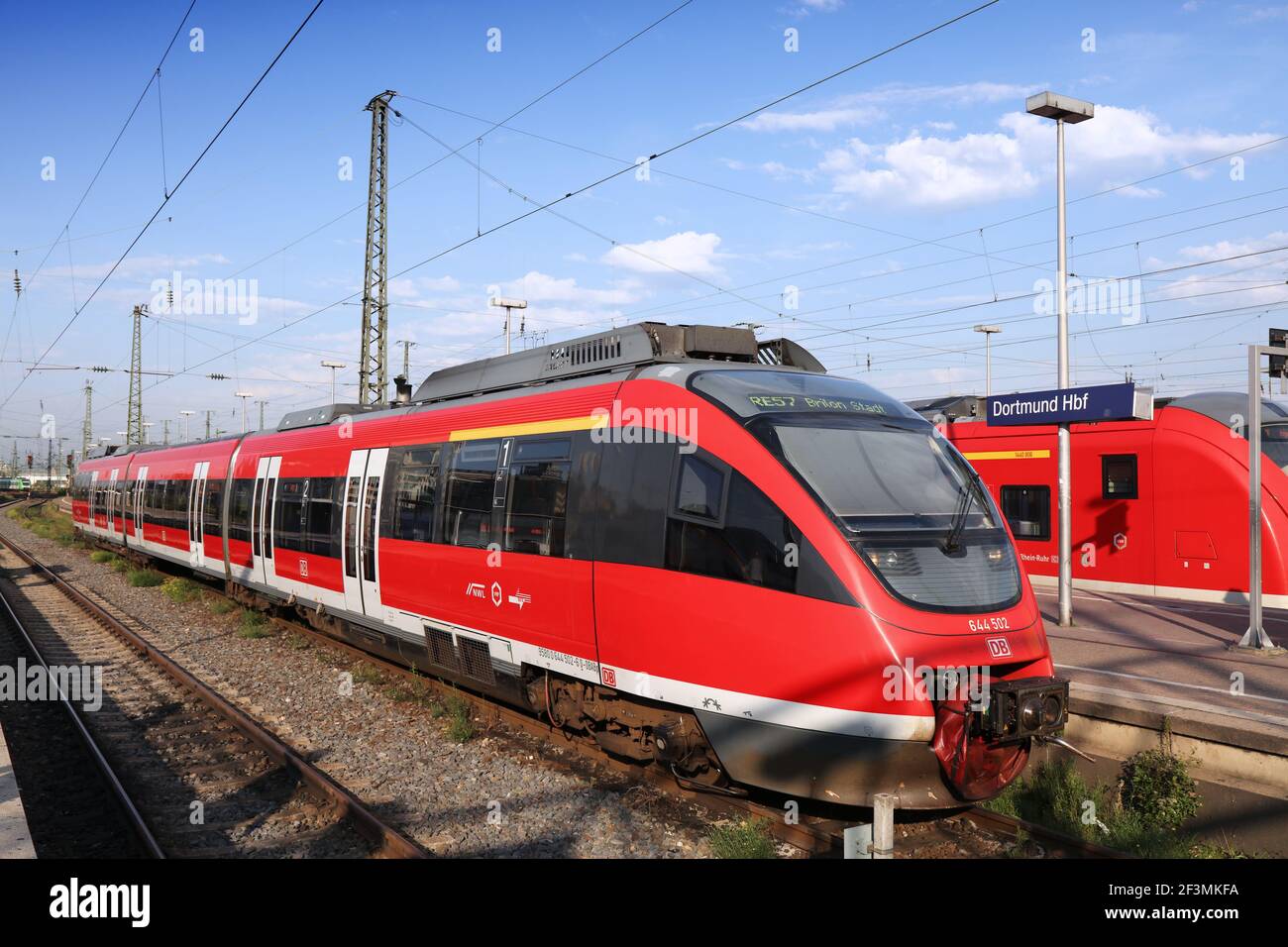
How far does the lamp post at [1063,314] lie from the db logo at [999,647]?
677 cm

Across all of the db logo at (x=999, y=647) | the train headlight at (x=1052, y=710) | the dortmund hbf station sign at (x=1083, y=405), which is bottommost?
the train headlight at (x=1052, y=710)

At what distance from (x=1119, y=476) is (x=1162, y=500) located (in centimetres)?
82

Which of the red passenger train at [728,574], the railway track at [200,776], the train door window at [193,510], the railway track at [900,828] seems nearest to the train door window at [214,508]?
the train door window at [193,510]

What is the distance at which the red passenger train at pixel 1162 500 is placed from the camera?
46.5 feet

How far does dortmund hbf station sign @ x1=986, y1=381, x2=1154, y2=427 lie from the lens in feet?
38.7

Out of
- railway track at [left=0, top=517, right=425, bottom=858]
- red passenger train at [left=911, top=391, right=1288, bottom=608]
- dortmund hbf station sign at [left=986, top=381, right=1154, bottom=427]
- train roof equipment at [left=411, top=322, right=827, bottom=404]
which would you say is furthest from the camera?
red passenger train at [left=911, top=391, right=1288, bottom=608]

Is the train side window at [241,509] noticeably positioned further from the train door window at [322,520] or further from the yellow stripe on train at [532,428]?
the yellow stripe on train at [532,428]

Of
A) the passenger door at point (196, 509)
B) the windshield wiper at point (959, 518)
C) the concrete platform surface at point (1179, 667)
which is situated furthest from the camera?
the passenger door at point (196, 509)

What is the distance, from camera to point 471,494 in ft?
31.0

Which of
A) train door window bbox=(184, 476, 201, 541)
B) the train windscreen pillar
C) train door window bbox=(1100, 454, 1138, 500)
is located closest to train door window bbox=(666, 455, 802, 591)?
the train windscreen pillar

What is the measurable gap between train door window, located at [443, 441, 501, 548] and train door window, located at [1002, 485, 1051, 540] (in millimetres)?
11011

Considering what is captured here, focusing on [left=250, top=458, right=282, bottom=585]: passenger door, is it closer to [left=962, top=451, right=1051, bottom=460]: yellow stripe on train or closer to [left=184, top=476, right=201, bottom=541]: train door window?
[left=184, top=476, right=201, bottom=541]: train door window

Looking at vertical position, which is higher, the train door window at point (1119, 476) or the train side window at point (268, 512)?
the train door window at point (1119, 476)
